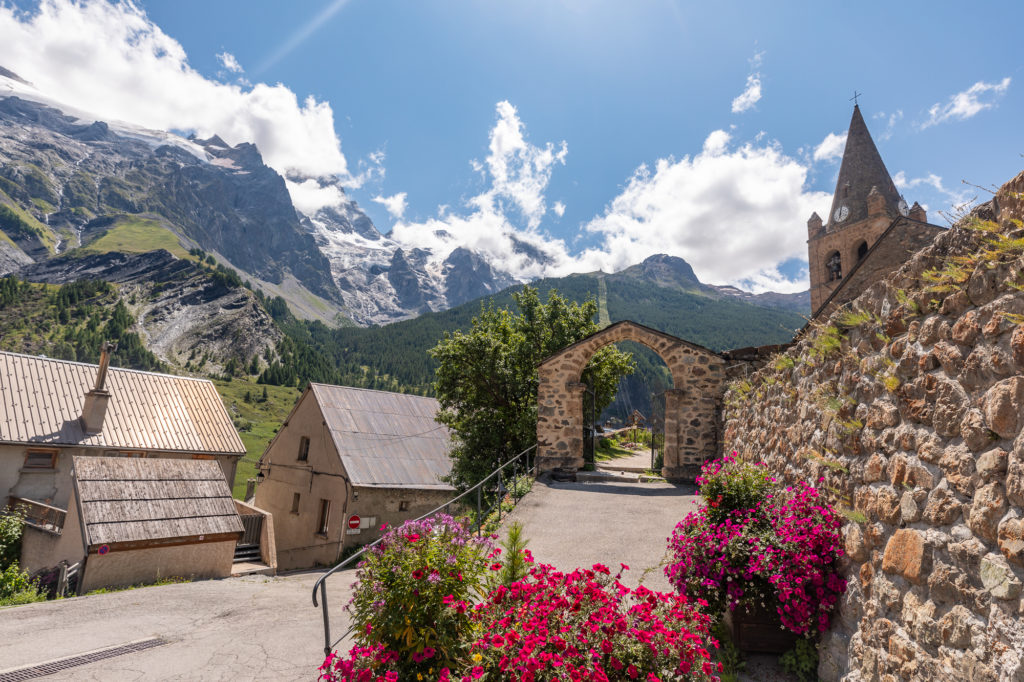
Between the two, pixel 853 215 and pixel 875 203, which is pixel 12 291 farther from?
pixel 875 203

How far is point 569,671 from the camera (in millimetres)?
3027

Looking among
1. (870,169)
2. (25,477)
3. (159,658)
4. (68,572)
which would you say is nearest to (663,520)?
(159,658)

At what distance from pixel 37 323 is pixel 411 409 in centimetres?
12832

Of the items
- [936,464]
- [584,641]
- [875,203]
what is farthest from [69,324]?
[936,464]

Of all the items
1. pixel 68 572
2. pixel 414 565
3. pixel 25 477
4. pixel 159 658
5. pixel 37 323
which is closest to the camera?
pixel 414 565

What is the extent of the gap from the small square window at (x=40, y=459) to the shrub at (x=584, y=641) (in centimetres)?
2200

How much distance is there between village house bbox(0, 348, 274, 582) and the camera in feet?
45.3

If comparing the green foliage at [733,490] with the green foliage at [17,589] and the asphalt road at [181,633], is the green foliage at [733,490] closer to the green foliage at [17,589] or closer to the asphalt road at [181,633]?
the asphalt road at [181,633]

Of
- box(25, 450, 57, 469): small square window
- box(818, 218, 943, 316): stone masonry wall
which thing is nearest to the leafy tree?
box(818, 218, 943, 316): stone masonry wall

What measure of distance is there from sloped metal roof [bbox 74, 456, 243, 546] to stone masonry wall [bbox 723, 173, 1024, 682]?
15680 mm

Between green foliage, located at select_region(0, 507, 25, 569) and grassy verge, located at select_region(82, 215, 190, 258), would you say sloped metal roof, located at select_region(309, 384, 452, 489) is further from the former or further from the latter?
grassy verge, located at select_region(82, 215, 190, 258)

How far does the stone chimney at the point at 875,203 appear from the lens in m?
30.6

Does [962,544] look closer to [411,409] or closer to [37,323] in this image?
[411,409]

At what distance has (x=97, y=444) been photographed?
763 inches
